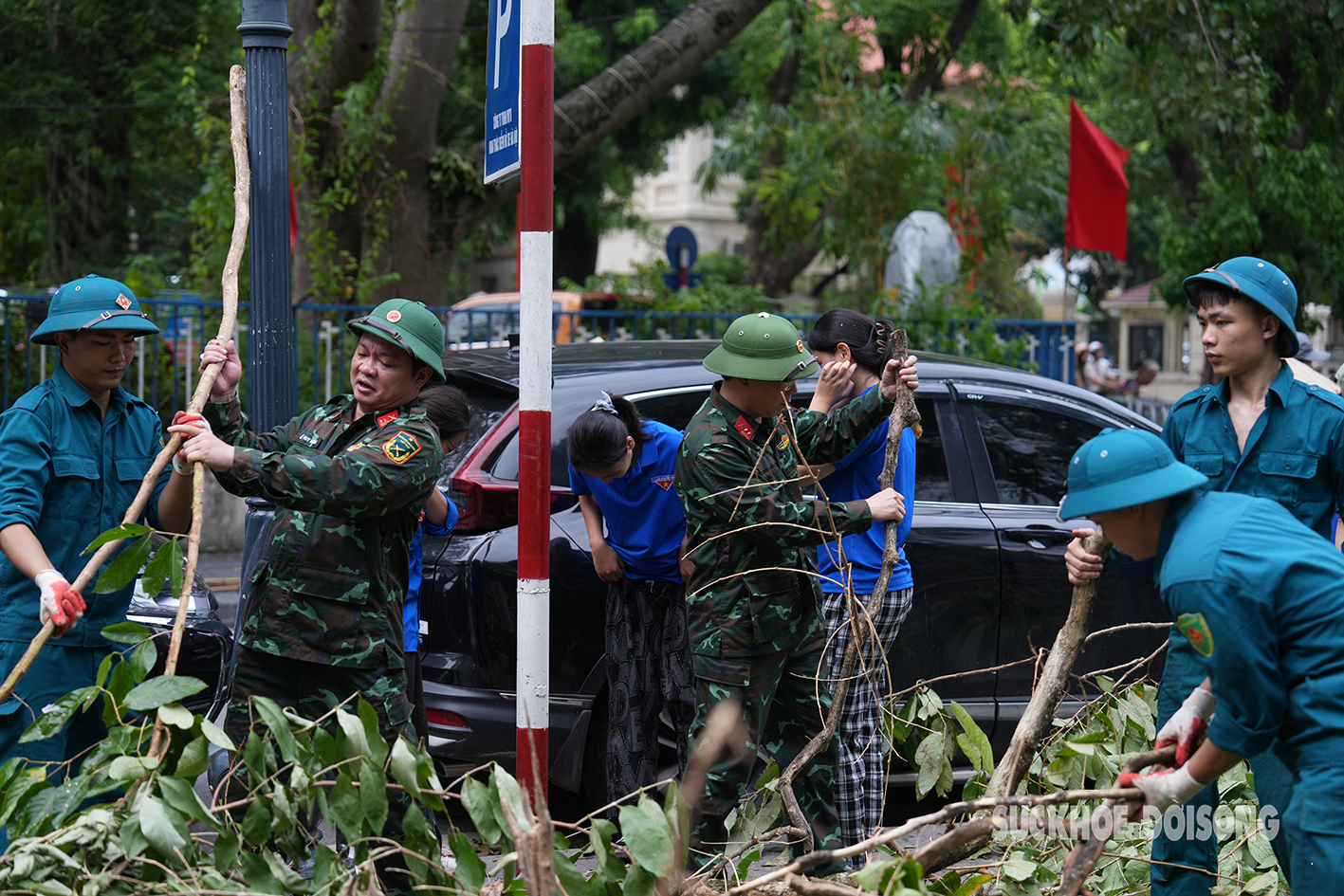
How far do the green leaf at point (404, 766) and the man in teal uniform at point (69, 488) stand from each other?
3.47 ft

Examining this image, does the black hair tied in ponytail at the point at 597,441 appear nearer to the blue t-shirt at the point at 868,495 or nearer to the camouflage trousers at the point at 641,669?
the camouflage trousers at the point at 641,669

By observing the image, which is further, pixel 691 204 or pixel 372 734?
pixel 691 204

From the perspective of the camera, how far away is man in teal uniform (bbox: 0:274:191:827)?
329 centimetres

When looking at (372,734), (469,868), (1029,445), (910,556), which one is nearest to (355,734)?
(372,734)

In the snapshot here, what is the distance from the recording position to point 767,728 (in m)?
3.98

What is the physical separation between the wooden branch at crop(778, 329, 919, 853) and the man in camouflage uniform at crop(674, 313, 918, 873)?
0.06 m

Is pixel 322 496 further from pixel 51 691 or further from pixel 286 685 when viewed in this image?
pixel 51 691

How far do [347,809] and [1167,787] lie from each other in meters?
1.75

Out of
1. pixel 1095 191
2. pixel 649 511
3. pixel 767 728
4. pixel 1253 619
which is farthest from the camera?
pixel 1095 191

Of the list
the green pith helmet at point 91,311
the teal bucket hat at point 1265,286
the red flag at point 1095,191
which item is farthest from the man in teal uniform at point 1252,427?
the red flag at point 1095,191

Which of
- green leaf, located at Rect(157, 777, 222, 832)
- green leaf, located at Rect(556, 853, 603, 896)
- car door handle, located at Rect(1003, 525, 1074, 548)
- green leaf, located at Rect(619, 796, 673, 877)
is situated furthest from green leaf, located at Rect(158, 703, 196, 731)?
car door handle, located at Rect(1003, 525, 1074, 548)

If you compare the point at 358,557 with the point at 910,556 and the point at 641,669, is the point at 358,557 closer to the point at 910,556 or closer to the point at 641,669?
the point at 641,669

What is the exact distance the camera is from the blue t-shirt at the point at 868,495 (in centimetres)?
411

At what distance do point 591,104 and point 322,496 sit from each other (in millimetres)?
9314
